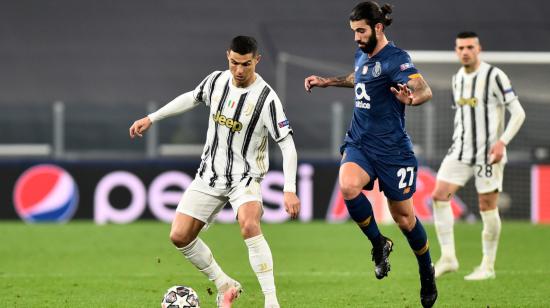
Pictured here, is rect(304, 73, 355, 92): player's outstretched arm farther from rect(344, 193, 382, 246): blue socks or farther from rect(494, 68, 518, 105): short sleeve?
rect(494, 68, 518, 105): short sleeve

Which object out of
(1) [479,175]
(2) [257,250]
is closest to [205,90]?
(2) [257,250]

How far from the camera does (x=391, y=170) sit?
22.6 ft

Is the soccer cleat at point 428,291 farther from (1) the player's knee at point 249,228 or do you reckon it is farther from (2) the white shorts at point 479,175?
(2) the white shorts at point 479,175

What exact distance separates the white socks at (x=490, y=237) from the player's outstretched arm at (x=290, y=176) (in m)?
2.99

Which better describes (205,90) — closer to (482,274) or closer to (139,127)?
(139,127)

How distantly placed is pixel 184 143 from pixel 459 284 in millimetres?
9436

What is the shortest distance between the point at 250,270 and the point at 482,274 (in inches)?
81.7

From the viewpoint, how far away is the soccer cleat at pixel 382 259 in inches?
272

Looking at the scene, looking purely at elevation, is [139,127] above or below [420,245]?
above

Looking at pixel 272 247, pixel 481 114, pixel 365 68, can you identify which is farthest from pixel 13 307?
pixel 272 247

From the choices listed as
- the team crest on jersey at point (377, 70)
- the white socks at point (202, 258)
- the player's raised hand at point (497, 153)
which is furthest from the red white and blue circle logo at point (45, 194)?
the team crest on jersey at point (377, 70)

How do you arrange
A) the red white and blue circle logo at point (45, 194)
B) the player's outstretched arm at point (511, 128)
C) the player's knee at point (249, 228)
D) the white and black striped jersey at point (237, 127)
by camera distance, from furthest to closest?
the red white and blue circle logo at point (45, 194) < the player's outstretched arm at point (511, 128) < the white and black striped jersey at point (237, 127) < the player's knee at point (249, 228)

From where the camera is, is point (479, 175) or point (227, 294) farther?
point (479, 175)

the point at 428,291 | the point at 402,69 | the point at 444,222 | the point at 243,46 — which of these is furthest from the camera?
the point at 444,222
